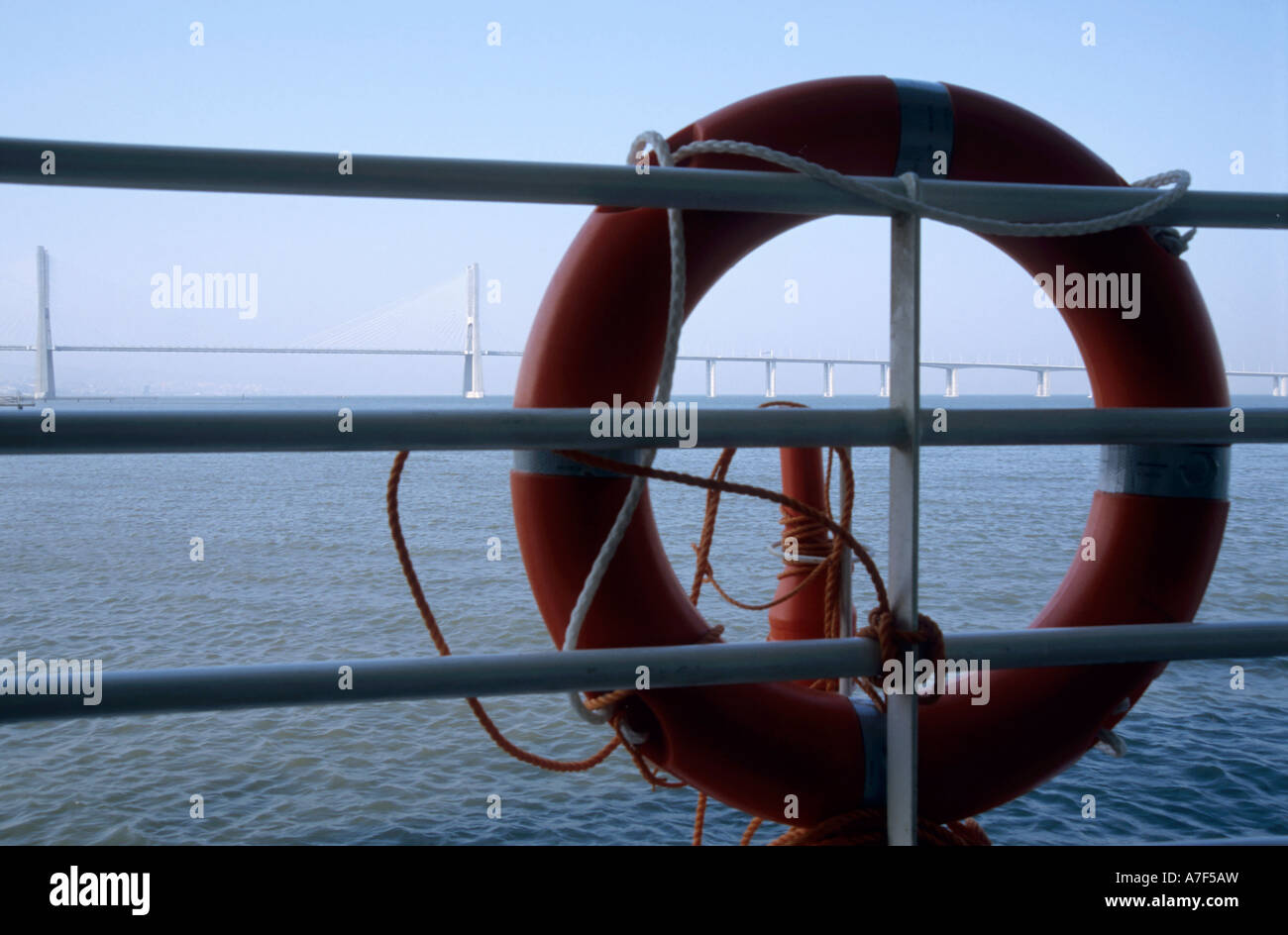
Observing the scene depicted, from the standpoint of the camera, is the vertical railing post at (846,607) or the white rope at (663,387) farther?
the vertical railing post at (846,607)

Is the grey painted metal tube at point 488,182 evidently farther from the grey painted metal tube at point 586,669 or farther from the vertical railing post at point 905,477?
the grey painted metal tube at point 586,669

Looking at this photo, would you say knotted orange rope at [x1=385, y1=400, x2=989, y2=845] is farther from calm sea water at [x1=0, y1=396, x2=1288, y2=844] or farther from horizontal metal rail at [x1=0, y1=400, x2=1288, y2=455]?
calm sea water at [x1=0, y1=396, x2=1288, y2=844]

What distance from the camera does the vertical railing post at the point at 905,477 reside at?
26.3 inches

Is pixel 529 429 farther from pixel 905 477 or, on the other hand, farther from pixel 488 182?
pixel 905 477

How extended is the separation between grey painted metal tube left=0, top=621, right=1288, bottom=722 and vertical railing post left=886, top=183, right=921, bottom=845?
0.05m

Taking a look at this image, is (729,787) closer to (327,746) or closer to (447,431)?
(447,431)

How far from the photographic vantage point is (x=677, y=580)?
857 mm

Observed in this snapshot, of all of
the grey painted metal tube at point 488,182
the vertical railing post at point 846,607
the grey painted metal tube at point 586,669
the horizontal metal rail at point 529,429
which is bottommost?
the vertical railing post at point 846,607

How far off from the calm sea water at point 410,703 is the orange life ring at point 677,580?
232 cm

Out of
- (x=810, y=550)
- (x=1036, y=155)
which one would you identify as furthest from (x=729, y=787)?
(x=810, y=550)

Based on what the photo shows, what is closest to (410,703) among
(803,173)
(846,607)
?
(846,607)

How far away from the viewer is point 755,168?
2.86 ft

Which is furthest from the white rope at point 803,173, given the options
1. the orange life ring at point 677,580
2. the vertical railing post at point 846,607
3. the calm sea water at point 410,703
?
the calm sea water at point 410,703

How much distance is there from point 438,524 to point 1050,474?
41.4 feet
